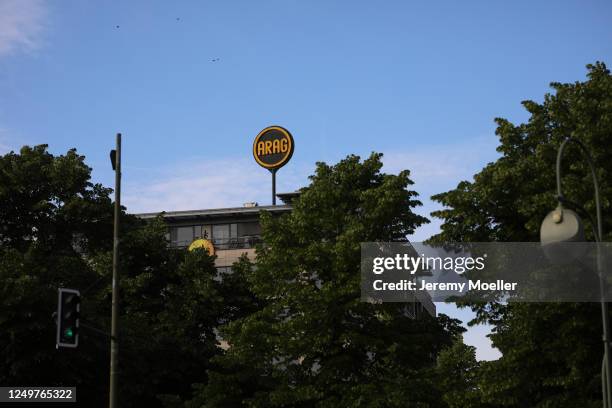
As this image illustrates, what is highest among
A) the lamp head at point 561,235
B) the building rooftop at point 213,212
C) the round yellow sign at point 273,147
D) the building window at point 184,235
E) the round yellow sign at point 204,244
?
the round yellow sign at point 273,147

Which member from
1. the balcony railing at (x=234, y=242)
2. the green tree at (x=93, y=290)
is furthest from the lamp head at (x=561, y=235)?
the balcony railing at (x=234, y=242)

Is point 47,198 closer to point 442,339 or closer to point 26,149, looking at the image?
point 26,149

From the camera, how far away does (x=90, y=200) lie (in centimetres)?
4681

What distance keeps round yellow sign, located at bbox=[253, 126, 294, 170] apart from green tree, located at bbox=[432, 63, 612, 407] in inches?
1549

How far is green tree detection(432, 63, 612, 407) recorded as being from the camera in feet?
96.5

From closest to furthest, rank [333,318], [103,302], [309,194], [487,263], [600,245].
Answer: [600,245], [487,263], [333,318], [309,194], [103,302]

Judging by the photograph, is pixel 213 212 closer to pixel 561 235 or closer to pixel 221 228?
pixel 221 228

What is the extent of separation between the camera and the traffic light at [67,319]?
22.0m

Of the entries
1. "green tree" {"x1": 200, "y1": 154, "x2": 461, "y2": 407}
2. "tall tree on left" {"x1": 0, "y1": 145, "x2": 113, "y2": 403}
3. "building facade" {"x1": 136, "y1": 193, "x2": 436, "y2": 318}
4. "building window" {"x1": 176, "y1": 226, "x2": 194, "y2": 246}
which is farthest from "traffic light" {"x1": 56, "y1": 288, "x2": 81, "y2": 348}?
"building window" {"x1": 176, "y1": 226, "x2": 194, "y2": 246}

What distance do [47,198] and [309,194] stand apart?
15125 mm

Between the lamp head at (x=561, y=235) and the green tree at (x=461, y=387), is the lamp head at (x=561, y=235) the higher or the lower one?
the higher one

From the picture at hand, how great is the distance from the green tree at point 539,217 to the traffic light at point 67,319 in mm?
14334

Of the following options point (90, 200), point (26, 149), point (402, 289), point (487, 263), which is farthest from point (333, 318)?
point (26, 149)

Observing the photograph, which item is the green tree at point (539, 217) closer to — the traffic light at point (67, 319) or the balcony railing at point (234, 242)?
the traffic light at point (67, 319)
